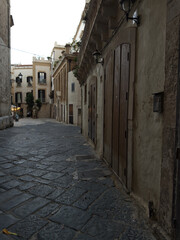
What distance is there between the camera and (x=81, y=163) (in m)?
4.78

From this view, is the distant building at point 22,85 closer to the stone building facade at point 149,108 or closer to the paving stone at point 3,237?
the stone building facade at point 149,108

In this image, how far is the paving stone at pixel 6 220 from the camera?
7.09ft

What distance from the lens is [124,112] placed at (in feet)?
10.6

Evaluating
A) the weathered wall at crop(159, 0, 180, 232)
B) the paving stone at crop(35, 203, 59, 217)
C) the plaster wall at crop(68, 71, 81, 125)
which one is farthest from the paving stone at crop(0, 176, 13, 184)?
the plaster wall at crop(68, 71, 81, 125)

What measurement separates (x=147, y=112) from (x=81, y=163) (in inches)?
112

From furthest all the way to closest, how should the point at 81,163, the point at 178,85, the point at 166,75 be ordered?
1. the point at 81,163
2. the point at 166,75
3. the point at 178,85

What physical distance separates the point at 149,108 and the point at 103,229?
5.33 ft

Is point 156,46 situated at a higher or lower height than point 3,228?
higher

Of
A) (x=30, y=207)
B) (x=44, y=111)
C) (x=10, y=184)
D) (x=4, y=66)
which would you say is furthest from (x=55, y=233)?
(x=44, y=111)

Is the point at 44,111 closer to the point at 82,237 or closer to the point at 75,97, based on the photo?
the point at 75,97

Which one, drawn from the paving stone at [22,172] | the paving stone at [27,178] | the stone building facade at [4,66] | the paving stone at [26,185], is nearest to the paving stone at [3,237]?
the paving stone at [26,185]

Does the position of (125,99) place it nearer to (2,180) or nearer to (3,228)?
(3,228)

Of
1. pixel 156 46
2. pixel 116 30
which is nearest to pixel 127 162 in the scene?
pixel 156 46

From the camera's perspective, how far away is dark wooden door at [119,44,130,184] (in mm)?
3113
